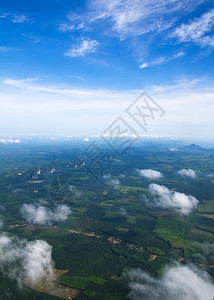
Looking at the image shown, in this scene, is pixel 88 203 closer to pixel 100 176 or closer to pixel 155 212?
pixel 155 212

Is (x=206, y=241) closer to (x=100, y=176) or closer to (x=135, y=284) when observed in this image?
(x=135, y=284)

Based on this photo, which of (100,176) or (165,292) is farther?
(100,176)

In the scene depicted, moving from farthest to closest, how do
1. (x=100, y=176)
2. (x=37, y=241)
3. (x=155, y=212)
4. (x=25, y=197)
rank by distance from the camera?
(x=100, y=176)
(x=25, y=197)
(x=155, y=212)
(x=37, y=241)

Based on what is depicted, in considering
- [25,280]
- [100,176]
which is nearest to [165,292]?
[25,280]

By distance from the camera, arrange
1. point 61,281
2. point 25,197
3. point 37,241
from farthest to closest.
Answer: point 25,197
point 37,241
point 61,281

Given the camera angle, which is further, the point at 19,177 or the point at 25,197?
the point at 19,177

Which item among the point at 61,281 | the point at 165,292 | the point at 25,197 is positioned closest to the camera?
the point at 165,292

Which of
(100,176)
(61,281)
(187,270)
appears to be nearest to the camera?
(61,281)

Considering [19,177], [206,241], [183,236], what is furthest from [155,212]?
[19,177]

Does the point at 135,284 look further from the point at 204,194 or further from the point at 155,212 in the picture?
the point at 204,194
